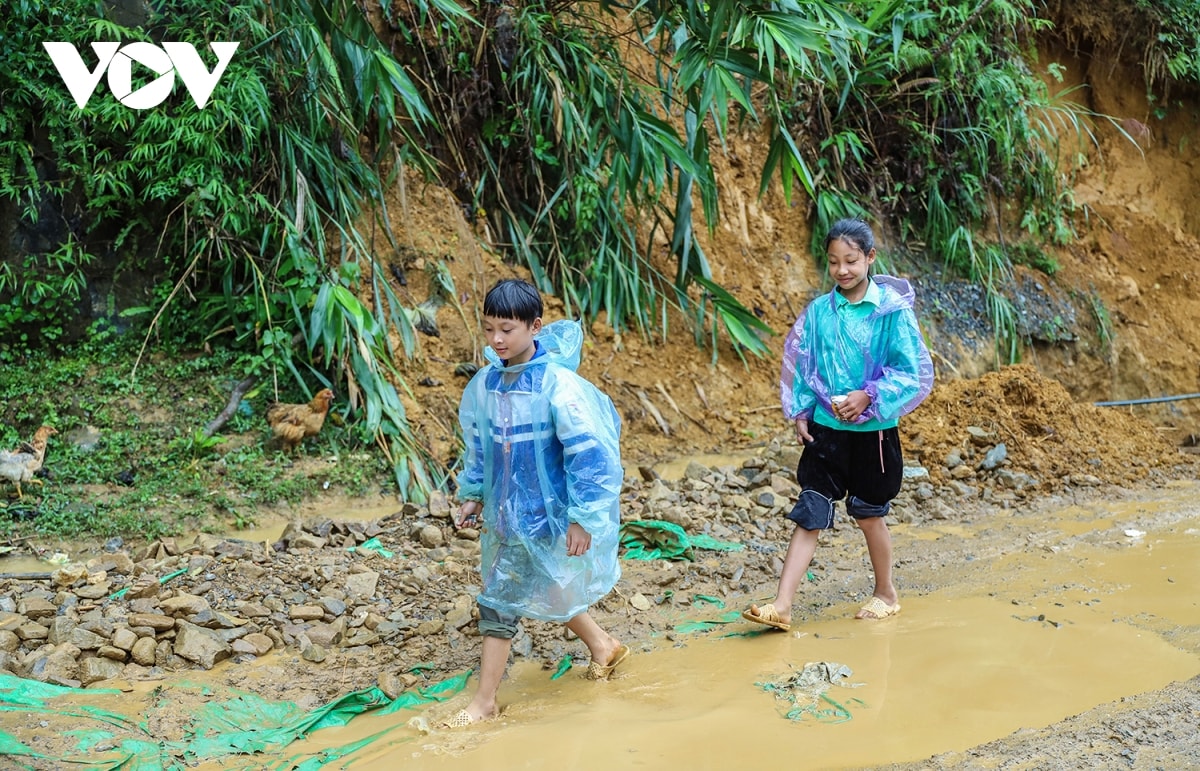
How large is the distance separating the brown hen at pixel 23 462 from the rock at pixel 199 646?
2.09 meters

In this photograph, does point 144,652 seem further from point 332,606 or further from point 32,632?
point 332,606

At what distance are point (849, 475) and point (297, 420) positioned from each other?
309cm

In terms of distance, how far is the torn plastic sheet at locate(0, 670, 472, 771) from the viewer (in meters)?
2.70

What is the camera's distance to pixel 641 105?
20.4 feet

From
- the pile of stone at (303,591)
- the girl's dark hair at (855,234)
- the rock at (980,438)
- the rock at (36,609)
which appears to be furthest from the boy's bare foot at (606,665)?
the rock at (980,438)

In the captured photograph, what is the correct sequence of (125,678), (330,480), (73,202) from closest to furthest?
(125,678) → (330,480) → (73,202)

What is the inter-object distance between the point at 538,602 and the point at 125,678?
53.4 inches

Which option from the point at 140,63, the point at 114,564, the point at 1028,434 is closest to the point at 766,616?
the point at 114,564

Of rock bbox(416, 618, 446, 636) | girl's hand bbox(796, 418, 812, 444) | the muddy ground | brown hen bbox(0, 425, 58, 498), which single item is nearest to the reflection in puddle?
the muddy ground

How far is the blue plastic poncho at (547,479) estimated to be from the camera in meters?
2.99

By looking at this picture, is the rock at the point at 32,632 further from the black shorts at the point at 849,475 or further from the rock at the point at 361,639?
the black shorts at the point at 849,475

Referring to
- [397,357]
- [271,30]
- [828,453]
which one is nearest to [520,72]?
[271,30]

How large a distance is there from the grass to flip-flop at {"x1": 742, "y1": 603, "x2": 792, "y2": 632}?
256 cm

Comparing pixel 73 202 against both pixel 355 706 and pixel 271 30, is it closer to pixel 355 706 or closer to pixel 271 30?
pixel 271 30
